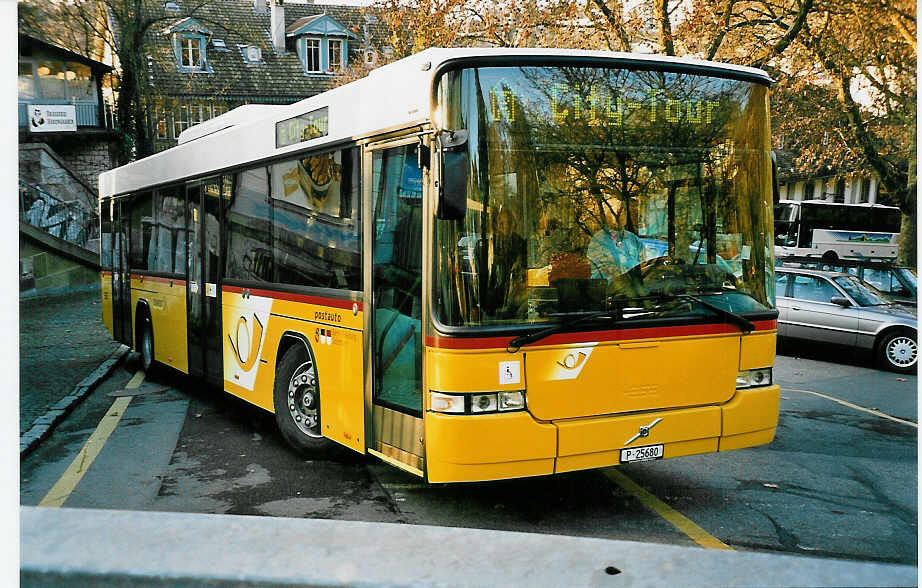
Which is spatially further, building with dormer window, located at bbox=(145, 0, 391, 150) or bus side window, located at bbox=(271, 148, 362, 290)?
building with dormer window, located at bbox=(145, 0, 391, 150)

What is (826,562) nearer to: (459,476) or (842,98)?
(459,476)

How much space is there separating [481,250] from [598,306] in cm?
84

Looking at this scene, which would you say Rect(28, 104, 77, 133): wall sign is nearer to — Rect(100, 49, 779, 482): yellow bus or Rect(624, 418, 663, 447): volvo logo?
Rect(100, 49, 779, 482): yellow bus

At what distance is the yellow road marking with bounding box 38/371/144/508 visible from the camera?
682cm

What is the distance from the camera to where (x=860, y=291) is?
1517 centimetres

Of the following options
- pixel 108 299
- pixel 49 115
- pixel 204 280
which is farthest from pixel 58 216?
pixel 204 280

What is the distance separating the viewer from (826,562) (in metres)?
1.68

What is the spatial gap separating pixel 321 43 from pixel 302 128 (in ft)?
151

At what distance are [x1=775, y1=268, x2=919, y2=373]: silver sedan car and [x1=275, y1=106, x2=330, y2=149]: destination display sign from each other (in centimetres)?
912

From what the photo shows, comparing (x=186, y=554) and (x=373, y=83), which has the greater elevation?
(x=373, y=83)

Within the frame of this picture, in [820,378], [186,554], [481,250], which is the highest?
[481,250]

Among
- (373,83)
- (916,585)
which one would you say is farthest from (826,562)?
(373,83)

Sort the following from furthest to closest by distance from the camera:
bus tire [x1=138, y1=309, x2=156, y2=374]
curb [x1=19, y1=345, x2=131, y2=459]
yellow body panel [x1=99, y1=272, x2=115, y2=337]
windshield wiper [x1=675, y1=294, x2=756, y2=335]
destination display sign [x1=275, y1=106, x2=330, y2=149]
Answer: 1. yellow body panel [x1=99, y1=272, x2=115, y2=337]
2. bus tire [x1=138, y1=309, x2=156, y2=374]
3. curb [x1=19, y1=345, x2=131, y2=459]
4. destination display sign [x1=275, y1=106, x2=330, y2=149]
5. windshield wiper [x1=675, y1=294, x2=756, y2=335]

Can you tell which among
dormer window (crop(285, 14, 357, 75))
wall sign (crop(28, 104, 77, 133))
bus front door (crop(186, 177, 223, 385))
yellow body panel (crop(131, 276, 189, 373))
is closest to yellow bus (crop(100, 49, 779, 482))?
bus front door (crop(186, 177, 223, 385))
